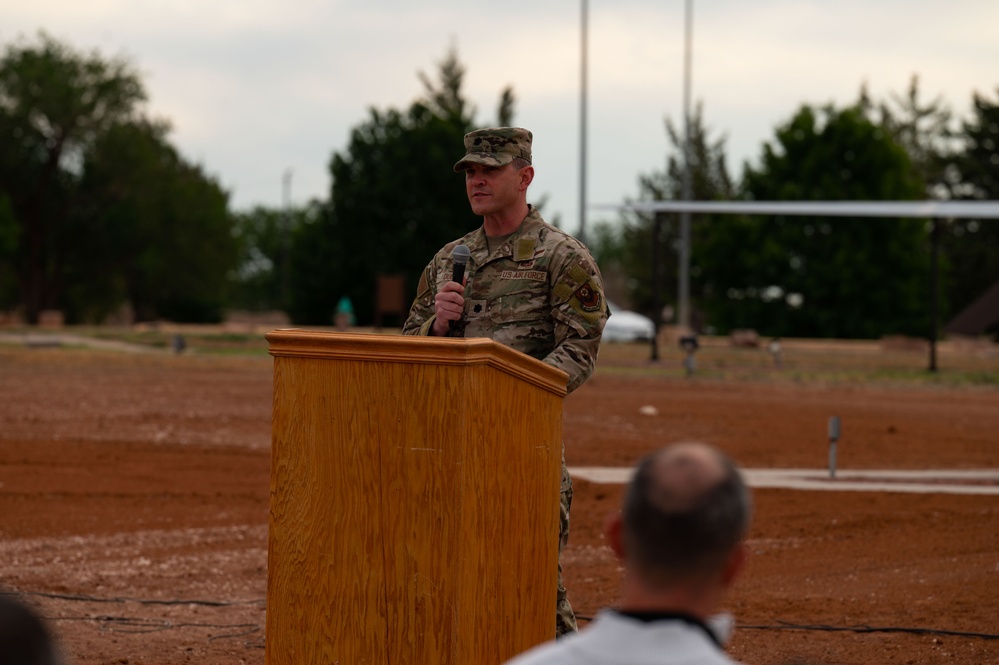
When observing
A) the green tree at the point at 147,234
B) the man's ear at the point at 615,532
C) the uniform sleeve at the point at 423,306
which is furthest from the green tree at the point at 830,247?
the man's ear at the point at 615,532

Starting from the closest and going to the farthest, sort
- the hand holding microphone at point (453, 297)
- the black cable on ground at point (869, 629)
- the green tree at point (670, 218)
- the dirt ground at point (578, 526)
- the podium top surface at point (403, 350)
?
the podium top surface at point (403, 350) → the hand holding microphone at point (453, 297) → the black cable on ground at point (869, 629) → the dirt ground at point (578, 526) → the green tree at point (670, 218)

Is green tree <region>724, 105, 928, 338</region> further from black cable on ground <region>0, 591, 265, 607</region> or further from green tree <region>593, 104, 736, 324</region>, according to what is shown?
black cable on ground <region>0, 591, 265, 607</region>

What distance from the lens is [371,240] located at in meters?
52.4

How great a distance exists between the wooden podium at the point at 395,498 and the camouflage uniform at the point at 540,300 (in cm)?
63

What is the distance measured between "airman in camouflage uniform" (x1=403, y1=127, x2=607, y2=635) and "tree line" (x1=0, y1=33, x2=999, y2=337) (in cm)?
4250

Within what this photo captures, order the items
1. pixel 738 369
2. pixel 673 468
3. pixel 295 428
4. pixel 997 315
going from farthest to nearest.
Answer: pixel 997 315
pixel 738 369
pixel 295 428
pixel 673 468

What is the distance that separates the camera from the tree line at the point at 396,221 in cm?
5234

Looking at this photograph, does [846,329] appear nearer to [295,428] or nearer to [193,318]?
[193,318]

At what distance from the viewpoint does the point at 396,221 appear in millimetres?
52594

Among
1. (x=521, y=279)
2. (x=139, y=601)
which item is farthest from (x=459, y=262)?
(x=139, y=601)

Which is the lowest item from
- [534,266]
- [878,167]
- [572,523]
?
[572,523]

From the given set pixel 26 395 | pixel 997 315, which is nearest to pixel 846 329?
pixel 997 315

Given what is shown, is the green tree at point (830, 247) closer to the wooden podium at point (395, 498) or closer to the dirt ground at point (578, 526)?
the dirt ground at point (578, 526)

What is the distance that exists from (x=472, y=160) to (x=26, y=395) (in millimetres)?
17403
